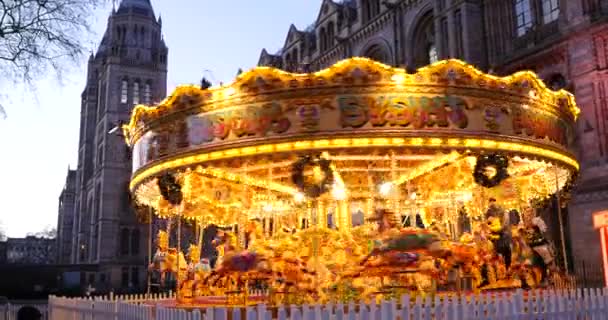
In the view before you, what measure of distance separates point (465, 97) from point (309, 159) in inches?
110

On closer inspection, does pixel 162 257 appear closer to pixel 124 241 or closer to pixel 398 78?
pixel 398 78

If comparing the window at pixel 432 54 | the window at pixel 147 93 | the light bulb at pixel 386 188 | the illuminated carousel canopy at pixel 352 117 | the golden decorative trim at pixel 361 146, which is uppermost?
the window at pixel 147 93

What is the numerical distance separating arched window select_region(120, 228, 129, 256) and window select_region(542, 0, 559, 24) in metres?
48.8

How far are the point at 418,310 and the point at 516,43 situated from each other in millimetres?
21025

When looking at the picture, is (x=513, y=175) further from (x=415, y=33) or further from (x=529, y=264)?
(x=415, y=33)

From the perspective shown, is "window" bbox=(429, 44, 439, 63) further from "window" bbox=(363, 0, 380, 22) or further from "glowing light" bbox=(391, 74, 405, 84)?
"glowing light" bbox=(391, 74, 405, 84)

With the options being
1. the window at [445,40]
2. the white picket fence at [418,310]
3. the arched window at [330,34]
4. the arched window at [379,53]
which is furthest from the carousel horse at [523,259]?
the arched window at [330,34]

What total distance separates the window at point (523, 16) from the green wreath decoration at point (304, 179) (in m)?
18.8

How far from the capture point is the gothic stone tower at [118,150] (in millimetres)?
61281

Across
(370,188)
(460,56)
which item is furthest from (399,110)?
(460,56)

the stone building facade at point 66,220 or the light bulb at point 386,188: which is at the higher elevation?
the stone building facade at point 66,220

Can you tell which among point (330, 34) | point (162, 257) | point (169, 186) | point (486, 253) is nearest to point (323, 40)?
point (330, 34)

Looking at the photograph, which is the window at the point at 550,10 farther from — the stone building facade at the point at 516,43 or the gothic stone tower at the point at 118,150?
the gothic stone tower at the point at 118,150

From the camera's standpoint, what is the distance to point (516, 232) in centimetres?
1248
